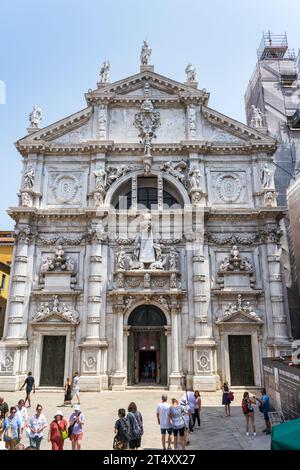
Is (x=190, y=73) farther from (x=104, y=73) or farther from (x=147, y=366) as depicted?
(x=147, y=366)

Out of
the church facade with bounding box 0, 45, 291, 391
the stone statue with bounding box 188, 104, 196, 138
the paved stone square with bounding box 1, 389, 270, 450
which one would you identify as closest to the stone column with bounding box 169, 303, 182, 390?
the church facade with bounding box 0, 45, 291, 391

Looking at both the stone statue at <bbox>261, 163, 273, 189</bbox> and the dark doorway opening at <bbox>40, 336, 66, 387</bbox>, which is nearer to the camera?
the dark doorway opening at <bbox>40, 336, 66, 387</bbox>

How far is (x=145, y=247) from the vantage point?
Result: 878 inches

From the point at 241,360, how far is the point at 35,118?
839 inches

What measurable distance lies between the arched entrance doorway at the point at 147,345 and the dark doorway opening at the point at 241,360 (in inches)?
155

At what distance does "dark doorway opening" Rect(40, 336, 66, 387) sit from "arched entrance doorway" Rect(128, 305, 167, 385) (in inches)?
157

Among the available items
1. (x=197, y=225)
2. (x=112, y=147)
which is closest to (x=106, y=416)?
(x=197, y=225)

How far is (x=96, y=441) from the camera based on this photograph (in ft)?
35.3

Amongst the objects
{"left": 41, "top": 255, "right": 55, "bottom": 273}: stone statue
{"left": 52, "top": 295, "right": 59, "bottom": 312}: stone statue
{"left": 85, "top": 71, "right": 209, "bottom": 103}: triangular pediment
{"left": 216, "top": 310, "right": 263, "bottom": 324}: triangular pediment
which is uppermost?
{"left": 85, "top": 71, "right": 209, "bottom": 103}: triangular pediment

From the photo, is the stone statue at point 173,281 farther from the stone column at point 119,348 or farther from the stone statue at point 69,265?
the stone statue at point 69,265

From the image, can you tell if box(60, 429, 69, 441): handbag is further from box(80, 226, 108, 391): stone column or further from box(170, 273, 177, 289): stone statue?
box(170, 273, 177, 289): stone statue

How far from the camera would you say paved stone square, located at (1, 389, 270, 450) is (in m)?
10.7

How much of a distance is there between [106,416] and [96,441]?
3.49 metres
